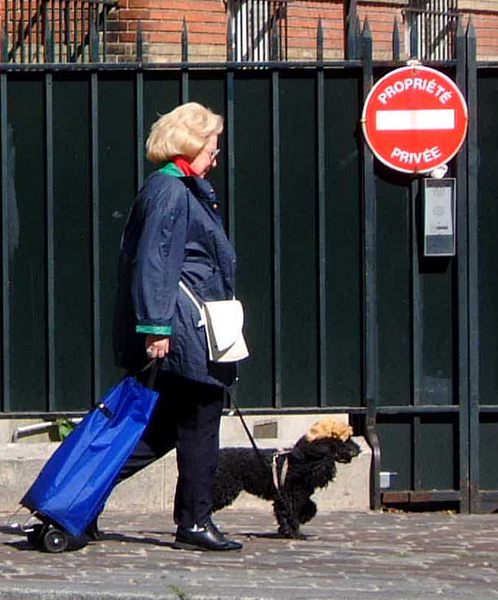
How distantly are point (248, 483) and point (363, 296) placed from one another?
1.28 meters

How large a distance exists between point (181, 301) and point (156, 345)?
22 cm

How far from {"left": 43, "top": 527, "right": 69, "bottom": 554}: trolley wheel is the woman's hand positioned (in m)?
0.84

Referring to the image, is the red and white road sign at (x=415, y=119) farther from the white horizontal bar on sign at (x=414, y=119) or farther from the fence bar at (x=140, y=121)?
the fence bar at (x=140, y=121)

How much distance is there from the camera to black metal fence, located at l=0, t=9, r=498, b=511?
7.58 meters

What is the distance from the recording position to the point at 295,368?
7727 millimetres

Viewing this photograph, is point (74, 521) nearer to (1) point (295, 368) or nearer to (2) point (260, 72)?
(1) point (295, 368)

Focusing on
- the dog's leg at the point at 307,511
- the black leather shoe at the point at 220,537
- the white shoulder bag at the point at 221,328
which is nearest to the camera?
the white shoulder bag at the point at 221,328

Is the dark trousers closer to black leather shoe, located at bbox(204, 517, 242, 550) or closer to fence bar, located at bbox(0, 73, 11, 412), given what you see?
black leather shoe, located at bbox(204, 517, 242, 550)

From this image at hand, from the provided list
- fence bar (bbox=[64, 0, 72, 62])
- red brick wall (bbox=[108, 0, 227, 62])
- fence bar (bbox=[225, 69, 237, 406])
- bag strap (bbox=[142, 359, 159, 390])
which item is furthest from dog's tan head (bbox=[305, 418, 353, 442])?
fence bar (bbox=[64, 0, 72, 62])

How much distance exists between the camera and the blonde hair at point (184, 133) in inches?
249

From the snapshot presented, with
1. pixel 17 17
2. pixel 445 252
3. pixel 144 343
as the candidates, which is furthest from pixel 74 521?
pixel 17 17

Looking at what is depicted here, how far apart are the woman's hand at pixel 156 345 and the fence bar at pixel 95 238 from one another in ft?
4.89

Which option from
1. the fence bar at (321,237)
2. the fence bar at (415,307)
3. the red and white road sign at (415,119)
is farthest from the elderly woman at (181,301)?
the fence bar at (415,307)

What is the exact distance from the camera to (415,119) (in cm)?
763
